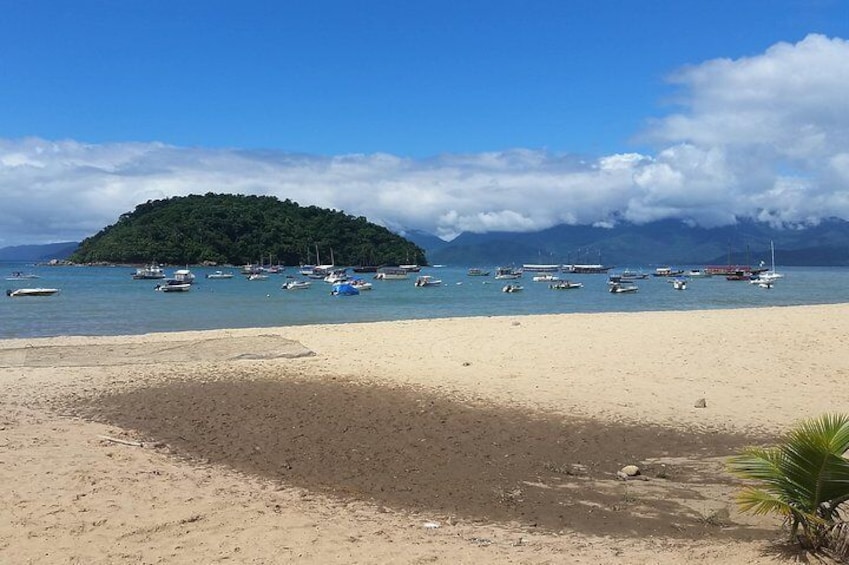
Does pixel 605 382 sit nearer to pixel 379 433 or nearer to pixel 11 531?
pixel 379 433

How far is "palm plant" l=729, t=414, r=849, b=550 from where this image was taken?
4.78 metres

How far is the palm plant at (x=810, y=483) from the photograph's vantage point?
478cm

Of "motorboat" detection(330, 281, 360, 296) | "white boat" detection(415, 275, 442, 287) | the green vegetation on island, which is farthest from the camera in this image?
the green vegetation on island

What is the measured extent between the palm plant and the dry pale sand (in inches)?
13.8

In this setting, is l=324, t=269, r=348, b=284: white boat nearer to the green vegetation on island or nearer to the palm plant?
the green vegetation on island

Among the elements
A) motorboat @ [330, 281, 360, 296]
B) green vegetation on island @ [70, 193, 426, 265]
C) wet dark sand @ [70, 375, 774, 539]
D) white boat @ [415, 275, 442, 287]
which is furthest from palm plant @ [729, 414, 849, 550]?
green vegetation on island @ [70, 193, 426, 265]

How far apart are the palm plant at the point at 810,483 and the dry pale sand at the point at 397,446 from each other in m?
0.35

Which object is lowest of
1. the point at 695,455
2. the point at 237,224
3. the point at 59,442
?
the point at 695,455

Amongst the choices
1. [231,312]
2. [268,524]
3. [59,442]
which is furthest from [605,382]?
[231,312]

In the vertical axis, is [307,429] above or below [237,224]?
below

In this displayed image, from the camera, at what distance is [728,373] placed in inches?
524

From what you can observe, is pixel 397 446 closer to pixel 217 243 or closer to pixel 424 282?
pixel 424 282

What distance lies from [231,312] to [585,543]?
37114 millimetres

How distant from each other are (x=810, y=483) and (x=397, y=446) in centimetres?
515
